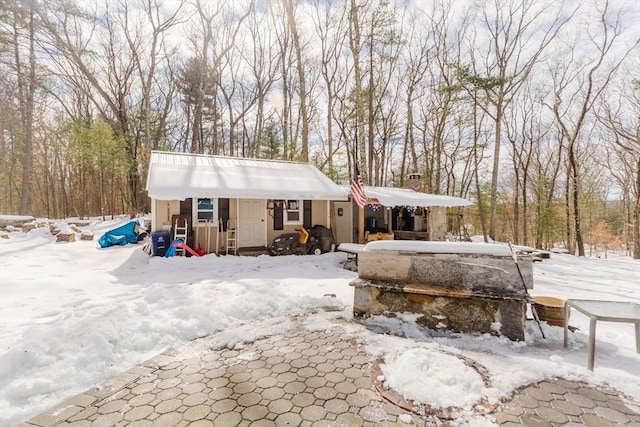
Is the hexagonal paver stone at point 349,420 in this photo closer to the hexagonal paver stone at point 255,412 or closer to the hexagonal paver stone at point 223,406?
the hexagonal paver stone at point 255,412

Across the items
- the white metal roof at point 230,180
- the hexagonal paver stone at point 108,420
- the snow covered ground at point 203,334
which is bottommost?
the hexagonal paver stone at point 108,420

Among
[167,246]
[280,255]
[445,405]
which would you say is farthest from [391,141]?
[445,405]

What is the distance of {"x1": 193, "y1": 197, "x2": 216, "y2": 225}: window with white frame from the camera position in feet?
31.2

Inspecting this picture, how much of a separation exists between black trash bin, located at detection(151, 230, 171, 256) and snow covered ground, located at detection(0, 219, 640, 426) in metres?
1.47

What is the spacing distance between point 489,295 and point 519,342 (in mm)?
639

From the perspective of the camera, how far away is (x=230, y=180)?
987 cm

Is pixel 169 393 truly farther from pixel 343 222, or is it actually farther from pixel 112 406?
pixel 343 222

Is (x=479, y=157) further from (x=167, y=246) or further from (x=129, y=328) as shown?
(x=129, y=328)

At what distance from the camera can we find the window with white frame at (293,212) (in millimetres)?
10664

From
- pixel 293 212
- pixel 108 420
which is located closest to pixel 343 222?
pixel 293 212

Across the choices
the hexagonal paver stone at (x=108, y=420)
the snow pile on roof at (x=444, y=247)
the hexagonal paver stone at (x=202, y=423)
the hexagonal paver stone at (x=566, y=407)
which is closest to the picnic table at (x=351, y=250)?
the snow pile on roof at (x=444, y=247)

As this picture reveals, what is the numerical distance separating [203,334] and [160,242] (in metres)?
5.85

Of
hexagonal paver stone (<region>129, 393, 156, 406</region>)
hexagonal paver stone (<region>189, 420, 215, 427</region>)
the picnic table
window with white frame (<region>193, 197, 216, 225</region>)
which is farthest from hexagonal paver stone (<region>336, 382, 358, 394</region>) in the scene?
window with white frame (<region>193, 197, 216, 225</region>)

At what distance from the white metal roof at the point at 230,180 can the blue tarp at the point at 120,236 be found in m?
2.96
